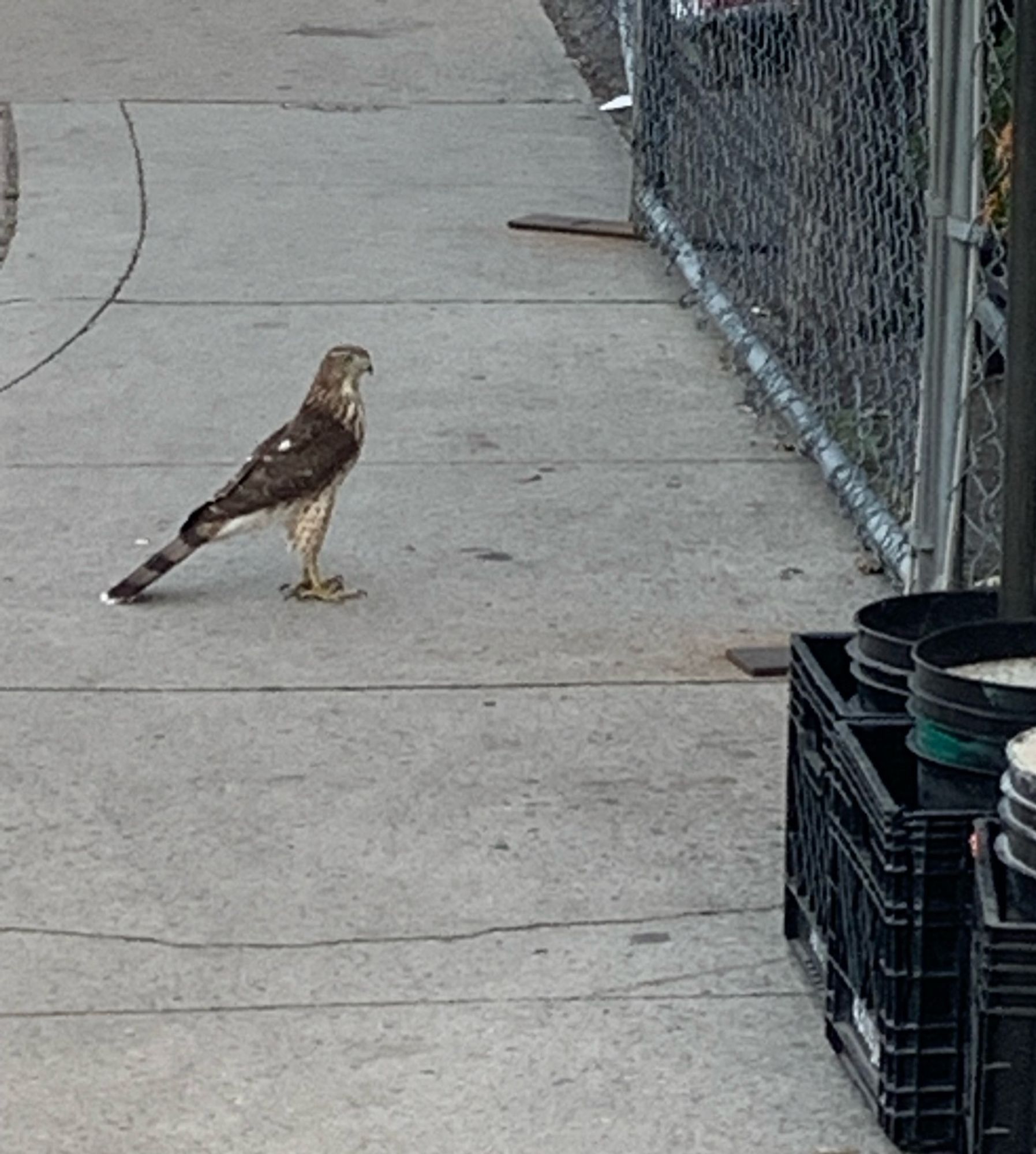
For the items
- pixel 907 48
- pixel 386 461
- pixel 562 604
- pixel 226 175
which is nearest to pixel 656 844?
pixel 562 604

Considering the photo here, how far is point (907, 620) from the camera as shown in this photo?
4.39 m

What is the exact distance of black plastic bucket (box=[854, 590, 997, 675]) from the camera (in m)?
4.24

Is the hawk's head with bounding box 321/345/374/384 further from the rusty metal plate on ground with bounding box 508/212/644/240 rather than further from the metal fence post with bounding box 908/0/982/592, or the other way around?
the rusty metal plate on ground with bounding box 508/212/644/240

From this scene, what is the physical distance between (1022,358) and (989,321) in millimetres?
2225

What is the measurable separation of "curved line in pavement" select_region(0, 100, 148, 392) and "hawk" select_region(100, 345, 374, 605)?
183cm

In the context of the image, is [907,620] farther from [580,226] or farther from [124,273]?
[580,226]

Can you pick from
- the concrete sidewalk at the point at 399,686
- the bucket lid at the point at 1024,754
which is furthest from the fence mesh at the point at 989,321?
the bucket lid at the point at 1024,754

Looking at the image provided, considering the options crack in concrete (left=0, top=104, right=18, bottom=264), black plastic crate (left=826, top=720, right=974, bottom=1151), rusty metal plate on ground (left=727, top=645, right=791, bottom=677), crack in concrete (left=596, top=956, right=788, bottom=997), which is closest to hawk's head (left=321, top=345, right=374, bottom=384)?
rusty metal plate on ground (left=727, top=645, right=791, bottom=677)

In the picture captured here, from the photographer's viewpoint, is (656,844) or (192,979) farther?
(656,844)

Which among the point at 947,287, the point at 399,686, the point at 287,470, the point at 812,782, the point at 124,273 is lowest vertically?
the point at 399,686

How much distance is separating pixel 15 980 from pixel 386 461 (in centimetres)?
317

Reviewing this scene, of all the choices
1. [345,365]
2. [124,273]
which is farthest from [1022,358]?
[124,273]

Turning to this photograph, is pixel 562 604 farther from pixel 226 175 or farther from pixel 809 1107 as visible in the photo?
pixel 226 175

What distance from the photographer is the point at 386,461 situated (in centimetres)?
755
